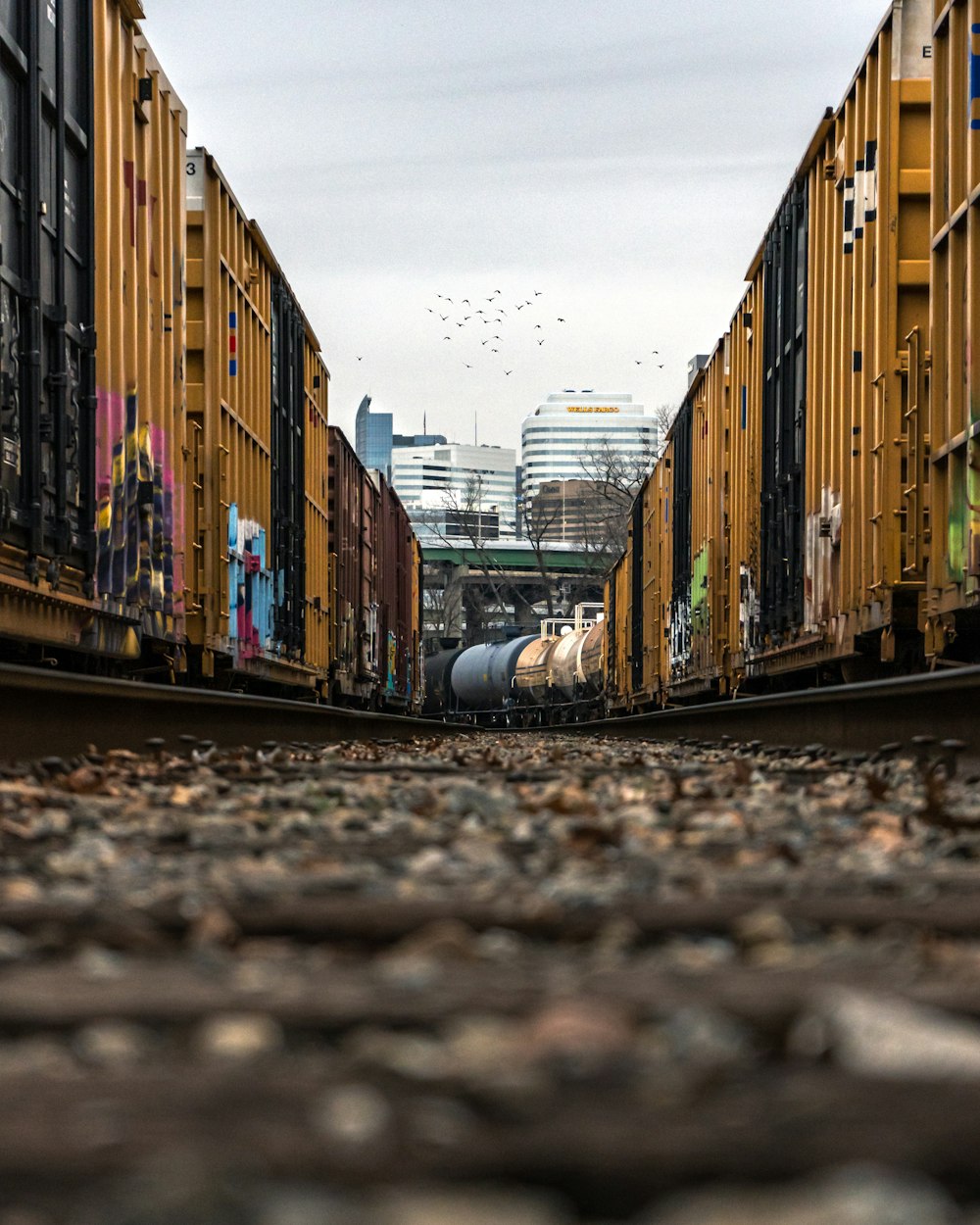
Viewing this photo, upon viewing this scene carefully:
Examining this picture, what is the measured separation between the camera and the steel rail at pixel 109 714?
6074 mm

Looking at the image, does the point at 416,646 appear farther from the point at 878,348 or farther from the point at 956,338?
the point at 956,338

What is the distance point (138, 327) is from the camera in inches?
424

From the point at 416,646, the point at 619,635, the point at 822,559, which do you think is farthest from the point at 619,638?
the point at 822,559

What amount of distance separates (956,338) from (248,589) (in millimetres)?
8375

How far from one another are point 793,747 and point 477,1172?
302 inches

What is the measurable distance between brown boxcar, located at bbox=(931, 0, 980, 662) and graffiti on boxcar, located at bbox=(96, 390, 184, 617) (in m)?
5.05

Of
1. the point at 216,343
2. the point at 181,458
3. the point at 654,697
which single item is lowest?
the point at 654,697

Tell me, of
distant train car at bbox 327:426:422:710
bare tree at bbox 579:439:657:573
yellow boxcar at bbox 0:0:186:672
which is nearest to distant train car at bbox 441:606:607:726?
distant train car at bbox 327:426:422:710

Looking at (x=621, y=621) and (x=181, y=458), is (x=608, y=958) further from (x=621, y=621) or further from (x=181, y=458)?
(x=621, y=621)

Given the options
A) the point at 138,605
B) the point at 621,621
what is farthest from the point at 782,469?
the point at 621,621

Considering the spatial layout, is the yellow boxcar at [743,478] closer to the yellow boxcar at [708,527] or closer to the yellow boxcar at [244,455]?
the yellow boxcar at [708,527]

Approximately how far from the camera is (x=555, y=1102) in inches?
50.3

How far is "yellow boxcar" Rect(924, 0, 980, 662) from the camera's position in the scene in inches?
317

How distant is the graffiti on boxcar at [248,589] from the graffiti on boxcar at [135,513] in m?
1.73
